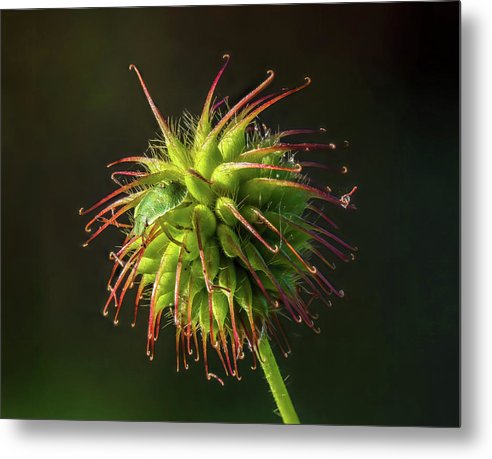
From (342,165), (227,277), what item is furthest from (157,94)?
(227,277)

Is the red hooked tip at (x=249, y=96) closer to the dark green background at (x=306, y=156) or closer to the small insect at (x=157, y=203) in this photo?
the dark green background at (x=306, y=156)

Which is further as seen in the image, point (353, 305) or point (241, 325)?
point (353, 305)

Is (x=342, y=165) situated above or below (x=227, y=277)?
above

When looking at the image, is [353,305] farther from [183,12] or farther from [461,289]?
[183,12]

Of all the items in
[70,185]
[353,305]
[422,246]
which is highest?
[70,185]

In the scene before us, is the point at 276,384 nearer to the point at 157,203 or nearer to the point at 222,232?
the point at 222,232

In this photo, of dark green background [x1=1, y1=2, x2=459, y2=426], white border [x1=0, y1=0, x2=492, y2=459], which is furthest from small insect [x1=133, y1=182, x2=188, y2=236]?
white border [x1=0, y1=0, x2=492, y2=459]

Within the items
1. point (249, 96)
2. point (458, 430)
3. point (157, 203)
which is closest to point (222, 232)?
point (157, 203)
